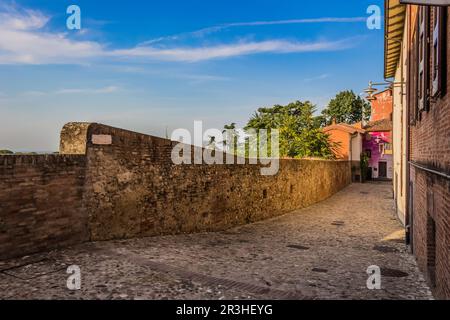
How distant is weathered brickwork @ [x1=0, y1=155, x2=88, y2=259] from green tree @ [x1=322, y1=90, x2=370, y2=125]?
70.4 meters

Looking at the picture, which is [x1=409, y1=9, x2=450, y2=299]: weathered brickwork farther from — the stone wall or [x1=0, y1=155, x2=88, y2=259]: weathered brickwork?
[x1=0, y1=155, x2=88, y2=259]: weathered brickwork

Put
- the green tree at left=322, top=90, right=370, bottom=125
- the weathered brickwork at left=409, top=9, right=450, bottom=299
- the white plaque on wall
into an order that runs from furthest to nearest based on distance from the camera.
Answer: the green tree at left=322, top=90, right=370, bottom=125
the white plaque on wall
the weathered brickwork at left=409, top=9, right=450, bottom=299

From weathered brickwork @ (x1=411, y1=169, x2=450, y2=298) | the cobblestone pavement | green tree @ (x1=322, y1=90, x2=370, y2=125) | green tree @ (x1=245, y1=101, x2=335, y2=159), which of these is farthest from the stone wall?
green tree @ (x1=322, y1=90, x2=370, y2=125)

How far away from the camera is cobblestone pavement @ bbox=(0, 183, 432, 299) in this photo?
540cm

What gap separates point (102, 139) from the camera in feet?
26.7

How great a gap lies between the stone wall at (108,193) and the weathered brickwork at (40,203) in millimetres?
16

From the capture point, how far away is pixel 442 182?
14.0 feet

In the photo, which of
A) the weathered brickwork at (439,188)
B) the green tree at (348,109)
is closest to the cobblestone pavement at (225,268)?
the weathered brickwork at (439,188)

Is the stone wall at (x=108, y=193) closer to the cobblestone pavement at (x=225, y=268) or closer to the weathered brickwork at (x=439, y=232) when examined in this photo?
the cobblestone pavement at (x=225, y=268)

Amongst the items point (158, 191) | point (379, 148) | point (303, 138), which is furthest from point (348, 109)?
point (158, 191)

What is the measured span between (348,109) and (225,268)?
236ft

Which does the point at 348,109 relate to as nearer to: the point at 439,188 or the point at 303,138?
the point at 303,138
